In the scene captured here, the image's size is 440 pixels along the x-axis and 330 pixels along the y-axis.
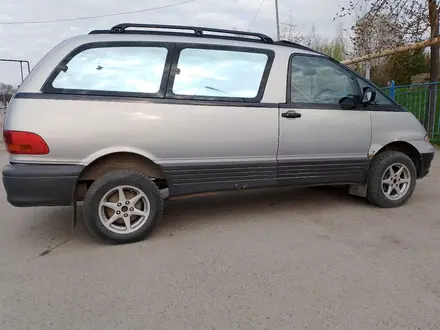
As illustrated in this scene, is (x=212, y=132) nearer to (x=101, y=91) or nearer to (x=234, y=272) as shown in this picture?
(x=101, y=91)

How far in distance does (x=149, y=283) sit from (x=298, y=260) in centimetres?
126

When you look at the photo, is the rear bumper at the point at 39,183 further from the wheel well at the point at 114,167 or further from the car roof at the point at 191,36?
the car roof at the point at 191,36

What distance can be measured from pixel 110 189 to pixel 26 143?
80 centimetres

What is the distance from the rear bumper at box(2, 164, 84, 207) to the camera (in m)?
2.92

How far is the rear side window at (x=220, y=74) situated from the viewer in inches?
130

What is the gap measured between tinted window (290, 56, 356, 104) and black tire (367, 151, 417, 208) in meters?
0.90

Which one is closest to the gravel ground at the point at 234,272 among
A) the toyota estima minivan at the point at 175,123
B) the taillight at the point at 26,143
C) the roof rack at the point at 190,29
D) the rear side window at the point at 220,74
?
the toyota estima minivan at the point at 175,123

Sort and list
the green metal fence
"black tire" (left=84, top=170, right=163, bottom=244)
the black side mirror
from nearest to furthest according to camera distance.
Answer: "black tire" (left=84, top=170, right=163, bottom=244), the black side mirror, the green metal fence

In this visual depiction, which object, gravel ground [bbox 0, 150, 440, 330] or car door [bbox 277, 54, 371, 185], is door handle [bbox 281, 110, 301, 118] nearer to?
car door [bbox 277, 54, 371, 185]

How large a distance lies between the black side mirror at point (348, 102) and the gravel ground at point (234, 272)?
1.26 metres

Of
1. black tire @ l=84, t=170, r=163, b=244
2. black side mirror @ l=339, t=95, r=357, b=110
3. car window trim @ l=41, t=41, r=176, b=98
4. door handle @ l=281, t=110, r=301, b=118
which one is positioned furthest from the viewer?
black side mirror @ l=339, t=95, r=357, b=110

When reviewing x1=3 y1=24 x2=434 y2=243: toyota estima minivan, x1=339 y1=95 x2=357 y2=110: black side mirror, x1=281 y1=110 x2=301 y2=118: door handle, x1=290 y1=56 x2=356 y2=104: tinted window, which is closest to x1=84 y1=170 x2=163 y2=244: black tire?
x1=3 y1=24 x2=434 y2=243: toyota estima minivan

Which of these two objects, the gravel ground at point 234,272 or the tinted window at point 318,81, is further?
the tinted window at point 318,81

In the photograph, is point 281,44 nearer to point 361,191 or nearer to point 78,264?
point 361,191
